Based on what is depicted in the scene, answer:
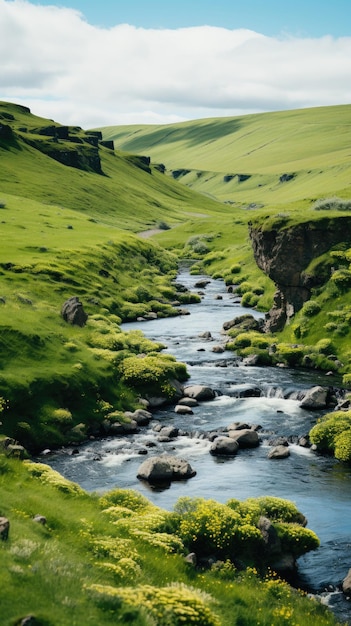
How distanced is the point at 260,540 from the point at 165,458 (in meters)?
12.8

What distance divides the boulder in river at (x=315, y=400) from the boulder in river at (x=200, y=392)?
7.75m

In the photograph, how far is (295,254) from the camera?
76312mm

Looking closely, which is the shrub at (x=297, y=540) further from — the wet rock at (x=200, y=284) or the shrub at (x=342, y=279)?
the wet rock at (x=200, y=284)

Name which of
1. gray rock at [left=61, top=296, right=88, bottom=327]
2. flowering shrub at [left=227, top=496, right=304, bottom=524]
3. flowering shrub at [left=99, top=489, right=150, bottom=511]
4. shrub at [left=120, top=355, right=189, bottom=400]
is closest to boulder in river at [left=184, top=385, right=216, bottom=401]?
shrub at [left=120, top=355, right=189, bottom=400]

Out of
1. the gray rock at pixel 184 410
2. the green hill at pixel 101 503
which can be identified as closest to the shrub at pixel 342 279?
the green hill at pixel 101 503

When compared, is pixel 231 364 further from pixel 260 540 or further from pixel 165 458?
pixel 260 540

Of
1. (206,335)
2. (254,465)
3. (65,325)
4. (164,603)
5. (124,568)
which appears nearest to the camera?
(164,603)

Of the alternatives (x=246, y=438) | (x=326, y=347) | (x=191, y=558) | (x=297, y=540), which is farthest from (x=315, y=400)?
(x=191, y=558)

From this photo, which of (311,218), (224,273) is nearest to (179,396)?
(311,218)

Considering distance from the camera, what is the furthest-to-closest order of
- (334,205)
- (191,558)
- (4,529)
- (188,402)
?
(334,205) → (188,402) → (191,558) → (4,529)

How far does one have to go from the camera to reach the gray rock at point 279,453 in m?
43.2

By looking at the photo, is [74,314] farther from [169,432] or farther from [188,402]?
[169,432]

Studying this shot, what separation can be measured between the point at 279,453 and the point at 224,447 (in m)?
3.64

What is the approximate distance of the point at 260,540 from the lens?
Result: 29.2 meters
